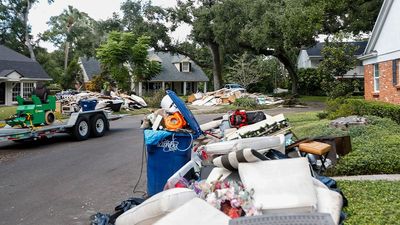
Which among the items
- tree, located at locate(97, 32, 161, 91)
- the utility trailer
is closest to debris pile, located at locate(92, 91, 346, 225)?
the utility trailer

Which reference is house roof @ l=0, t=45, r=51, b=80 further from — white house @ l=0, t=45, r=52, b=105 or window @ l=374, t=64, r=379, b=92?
window @ l=374, t=64, r=379, b=92

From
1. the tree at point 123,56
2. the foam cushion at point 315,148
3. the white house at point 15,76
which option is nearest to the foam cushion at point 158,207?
the foam cushion at point 315,148

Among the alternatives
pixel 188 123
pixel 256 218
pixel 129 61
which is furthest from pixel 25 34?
pixel 256 218

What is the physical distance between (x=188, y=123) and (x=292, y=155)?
198 centimetres

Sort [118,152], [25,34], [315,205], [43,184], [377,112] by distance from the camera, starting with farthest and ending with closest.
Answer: [25,34], [377,112], [118,152], [43,184], [315,205]

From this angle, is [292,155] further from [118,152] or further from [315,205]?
[118,152]

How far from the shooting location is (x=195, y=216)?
4.18 metres

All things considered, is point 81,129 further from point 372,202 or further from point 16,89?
point 16,89

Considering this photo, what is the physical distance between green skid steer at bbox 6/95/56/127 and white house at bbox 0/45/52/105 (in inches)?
878

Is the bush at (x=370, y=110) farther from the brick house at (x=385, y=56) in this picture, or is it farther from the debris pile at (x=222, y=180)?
the debris pile at (x=222, y=180)

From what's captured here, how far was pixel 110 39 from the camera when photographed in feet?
113

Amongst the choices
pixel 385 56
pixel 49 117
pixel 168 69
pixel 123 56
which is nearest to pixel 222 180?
pixel 49 117

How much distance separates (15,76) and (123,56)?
901cm

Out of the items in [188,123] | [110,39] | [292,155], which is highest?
[110,39]
